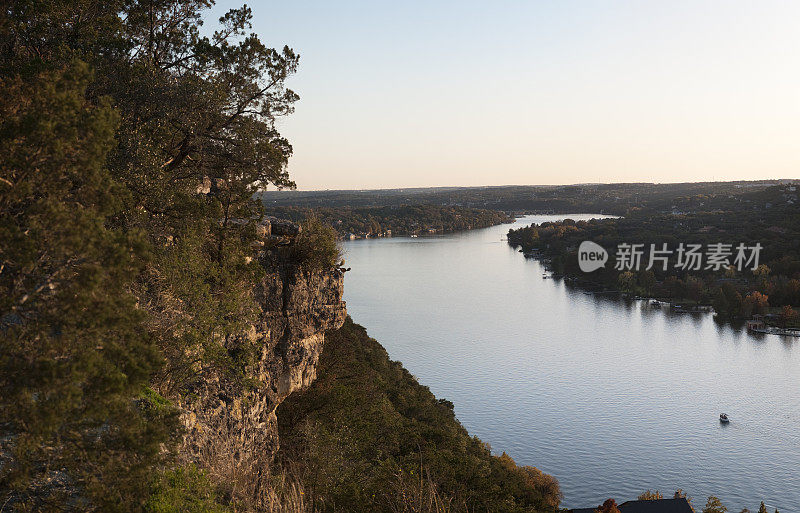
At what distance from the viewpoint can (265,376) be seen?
15.9 m

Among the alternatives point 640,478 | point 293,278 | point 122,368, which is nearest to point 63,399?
point 122,368

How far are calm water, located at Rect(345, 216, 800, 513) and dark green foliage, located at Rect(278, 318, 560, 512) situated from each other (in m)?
8.94

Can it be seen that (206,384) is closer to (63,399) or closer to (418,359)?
(63,399)

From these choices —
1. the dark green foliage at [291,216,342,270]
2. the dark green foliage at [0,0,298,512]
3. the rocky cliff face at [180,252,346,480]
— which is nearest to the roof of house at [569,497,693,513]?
the rocky cliff face at [180,252,346,480]

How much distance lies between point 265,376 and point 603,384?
39760mm

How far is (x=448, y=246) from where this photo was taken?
129 metres

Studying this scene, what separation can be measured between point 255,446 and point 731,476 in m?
32.7

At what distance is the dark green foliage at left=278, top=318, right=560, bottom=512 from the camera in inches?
450
